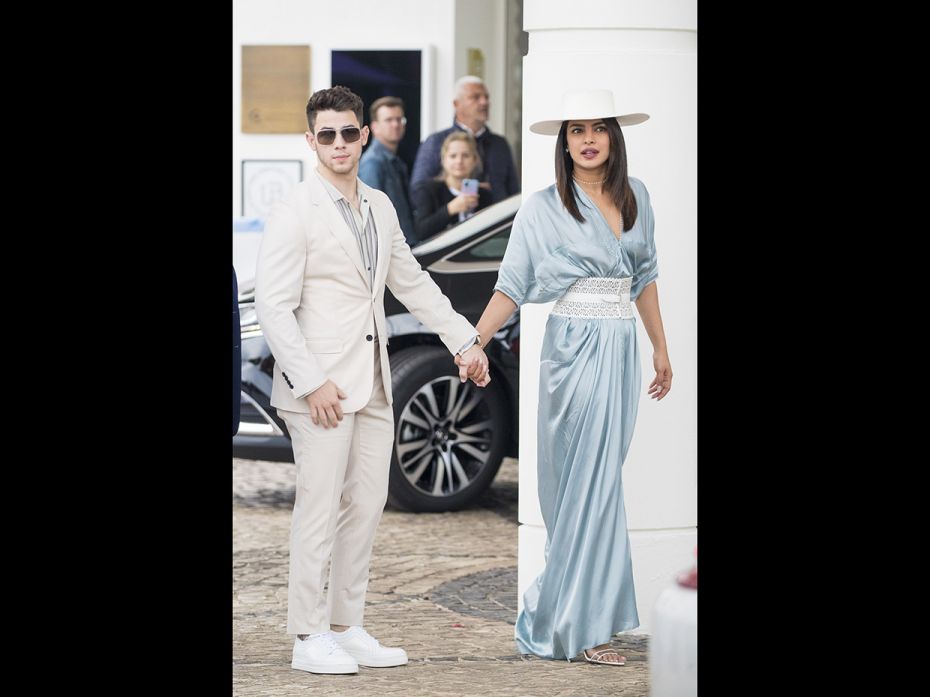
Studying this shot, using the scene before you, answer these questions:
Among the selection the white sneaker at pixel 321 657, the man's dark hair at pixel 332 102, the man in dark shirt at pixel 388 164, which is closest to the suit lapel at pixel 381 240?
the man's dark hair at pixel 332 102

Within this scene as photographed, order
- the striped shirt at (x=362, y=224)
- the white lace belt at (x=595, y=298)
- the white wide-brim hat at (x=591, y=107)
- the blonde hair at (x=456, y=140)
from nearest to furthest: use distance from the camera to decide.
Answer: the striped shirt at (x=362, y=224), the white wide-brim hat at (x=591, y=107), the white lace belt at (x=595, y=298), the blonde hair at (x=456, y=140)

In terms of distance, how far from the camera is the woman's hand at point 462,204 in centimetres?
1277

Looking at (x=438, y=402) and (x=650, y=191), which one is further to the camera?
(x=438, y=402)

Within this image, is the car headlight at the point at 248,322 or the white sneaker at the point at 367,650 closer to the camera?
the white sneaker at the point at 367,650

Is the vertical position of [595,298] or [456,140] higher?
[456,140]

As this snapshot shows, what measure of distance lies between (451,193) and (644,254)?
5.91 metres

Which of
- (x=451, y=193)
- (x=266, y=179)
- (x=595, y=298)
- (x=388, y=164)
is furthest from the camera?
(x=266, y=179)

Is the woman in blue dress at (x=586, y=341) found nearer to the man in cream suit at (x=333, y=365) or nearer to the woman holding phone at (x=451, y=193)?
the man in cream suit at (x=333, y=365)

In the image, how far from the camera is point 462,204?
1278cm

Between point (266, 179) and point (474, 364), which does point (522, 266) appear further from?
point (266, 179)

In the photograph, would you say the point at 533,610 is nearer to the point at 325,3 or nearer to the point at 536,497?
the point at 536,497

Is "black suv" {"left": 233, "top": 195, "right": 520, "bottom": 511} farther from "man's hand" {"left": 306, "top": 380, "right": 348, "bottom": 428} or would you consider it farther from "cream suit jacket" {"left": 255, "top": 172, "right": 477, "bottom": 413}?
"man's hand" {"left": 306, "top": 380, "right": 348, "bottom": 428}

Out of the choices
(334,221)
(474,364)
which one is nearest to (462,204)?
(474,364)

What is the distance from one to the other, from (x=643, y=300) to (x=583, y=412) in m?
0.53
